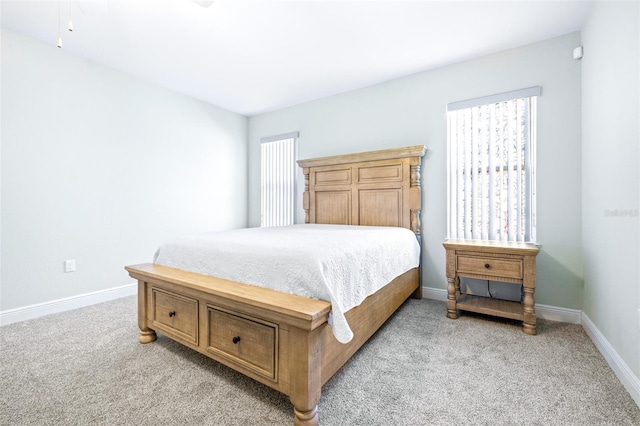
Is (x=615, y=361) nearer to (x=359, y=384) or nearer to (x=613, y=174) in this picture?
(x=613, y=174)

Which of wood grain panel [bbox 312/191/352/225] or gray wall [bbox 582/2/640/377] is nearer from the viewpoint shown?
gray wall [bbox 582/2/640/377]

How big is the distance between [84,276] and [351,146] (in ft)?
10.6

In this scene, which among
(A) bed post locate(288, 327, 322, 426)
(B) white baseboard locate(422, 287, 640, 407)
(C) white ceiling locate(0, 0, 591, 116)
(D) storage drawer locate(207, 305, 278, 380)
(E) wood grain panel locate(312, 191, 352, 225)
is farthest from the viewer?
(E) wood grain panel locate(312, 191, 352, 225)

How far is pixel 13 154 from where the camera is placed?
2350 mm

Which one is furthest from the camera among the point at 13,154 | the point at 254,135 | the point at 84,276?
the point at 254,135

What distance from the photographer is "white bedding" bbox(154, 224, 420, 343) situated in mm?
1340

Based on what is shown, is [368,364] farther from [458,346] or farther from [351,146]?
[351,146]

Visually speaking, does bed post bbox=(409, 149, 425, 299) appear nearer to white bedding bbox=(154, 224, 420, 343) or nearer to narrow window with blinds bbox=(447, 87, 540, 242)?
narrow window with blinds bbox=(447, 87, 540, 242)

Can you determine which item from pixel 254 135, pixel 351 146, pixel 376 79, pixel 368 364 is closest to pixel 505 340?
pixel 368 364

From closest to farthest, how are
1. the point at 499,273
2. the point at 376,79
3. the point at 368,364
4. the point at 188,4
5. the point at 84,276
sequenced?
1. the point at 368,364
2. the point at 188,4
3. the point at 499,273
4. the point at 84,276
5. the point at 376,79

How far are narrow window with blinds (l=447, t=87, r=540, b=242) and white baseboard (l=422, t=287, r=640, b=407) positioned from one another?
629 mm

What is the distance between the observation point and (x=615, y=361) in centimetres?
159

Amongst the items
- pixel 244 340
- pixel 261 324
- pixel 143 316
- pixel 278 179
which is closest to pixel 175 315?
pixel 143 316

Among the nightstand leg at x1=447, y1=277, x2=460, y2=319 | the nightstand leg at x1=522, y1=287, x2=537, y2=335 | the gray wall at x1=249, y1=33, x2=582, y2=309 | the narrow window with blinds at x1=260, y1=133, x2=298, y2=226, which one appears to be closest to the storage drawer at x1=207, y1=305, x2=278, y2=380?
the nightstand leg at x1=447, y1=277, x2=460, y2=319
